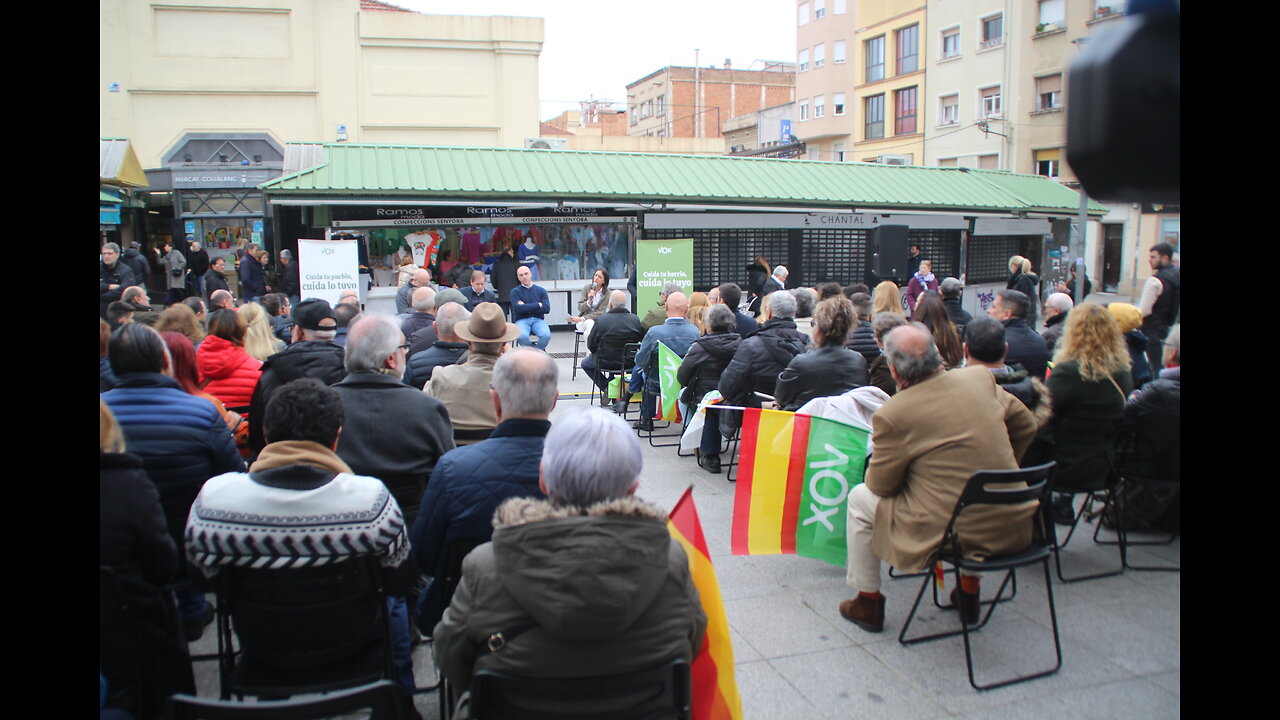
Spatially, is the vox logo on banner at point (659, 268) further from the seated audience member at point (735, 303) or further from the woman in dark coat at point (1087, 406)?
the woman in dark coat at point (1087, 406)

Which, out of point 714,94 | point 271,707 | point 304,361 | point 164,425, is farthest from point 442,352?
point 714,94

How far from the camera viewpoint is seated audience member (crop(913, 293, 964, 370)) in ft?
19.1

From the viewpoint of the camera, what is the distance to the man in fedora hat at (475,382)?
15.0ft

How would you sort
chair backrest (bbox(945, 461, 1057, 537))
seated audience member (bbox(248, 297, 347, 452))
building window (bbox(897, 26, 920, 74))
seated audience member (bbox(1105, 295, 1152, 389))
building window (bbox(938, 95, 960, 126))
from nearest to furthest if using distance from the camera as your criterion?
chair backrest (bbox(945, 461, 1057, 537)) → seated audience member (bbox(248, 297, 347, 452)) → seated audience member (bbox(1105, 295, 1152, 389)) → building window (bbox(938, 95, 960, 126)) → building window (bbox(897, 26, 920, 74))

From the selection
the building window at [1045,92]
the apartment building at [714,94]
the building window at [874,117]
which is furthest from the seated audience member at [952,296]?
the apartment building at [714,94]

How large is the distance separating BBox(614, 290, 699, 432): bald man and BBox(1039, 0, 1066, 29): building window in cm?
3166

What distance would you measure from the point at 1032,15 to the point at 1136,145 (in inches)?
1509

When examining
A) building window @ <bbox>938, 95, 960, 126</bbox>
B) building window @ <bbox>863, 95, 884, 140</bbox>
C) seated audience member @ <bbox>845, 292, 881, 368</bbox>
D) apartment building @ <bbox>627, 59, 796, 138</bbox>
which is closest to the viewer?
seated audience member @ <bbox>845, 292, 881, 368</bbox>

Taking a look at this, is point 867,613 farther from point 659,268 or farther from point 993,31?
point 993,31

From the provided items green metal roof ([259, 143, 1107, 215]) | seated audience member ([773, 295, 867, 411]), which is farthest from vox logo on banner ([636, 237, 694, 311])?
seated audience member ([773, 295, 867, 411])

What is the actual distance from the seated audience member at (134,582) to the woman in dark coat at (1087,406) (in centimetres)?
460

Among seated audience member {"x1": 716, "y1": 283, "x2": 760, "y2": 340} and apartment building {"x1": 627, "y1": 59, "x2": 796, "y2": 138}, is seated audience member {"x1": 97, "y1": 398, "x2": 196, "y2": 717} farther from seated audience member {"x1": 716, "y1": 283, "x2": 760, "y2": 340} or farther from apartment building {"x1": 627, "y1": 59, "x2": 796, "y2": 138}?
apartment building {"x1": 627, "y1": 59, "x2": 796, "y2": 138}

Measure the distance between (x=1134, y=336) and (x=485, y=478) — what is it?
6046 millimetres

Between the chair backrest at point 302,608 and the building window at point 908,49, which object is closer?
the chair backrest at point 302,608
